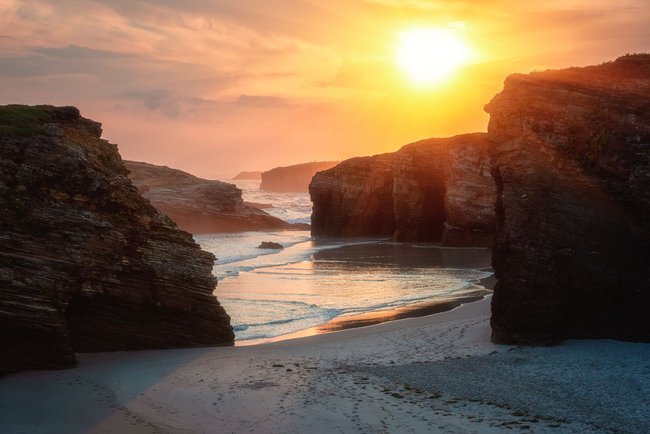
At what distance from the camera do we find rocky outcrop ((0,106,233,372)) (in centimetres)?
1633

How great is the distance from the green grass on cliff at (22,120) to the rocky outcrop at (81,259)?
0.09 ft

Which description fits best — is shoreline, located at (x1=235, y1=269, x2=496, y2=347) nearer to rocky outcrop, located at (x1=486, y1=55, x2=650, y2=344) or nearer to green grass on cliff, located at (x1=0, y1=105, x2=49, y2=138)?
rocky outcrop, located at (x1=486, y1=55, x2=650, y2=344)

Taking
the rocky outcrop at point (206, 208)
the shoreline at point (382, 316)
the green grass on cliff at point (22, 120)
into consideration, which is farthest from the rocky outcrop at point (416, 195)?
the green grass on cliff at point (22, 120)

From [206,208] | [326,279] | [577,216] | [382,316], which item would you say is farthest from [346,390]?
[206,208]

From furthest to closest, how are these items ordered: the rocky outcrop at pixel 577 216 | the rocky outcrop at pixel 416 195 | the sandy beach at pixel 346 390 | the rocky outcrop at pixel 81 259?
the rocky outcrop at pixel 416 195, the rocky outcrop at pixel 577 216, the rocky outcrop at pixel 81 259, the sandy beach at pixel 346 390

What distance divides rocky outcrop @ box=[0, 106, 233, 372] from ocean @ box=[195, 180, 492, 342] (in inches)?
113

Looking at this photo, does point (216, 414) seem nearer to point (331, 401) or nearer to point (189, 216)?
point (331, 401)

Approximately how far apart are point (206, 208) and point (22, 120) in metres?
62.7

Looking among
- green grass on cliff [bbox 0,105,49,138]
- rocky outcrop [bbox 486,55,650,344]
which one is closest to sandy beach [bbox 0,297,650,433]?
rocky outcrop [bbox 486,55,650,344]

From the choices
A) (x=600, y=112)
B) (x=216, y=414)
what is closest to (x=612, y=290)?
(x=600, y=112)

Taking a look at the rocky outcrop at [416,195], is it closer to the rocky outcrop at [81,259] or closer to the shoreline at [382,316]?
the shoreline at [382,316]

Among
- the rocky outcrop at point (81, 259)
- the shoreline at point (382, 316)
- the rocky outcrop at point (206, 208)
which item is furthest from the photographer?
the rocky outcrop at point (206, 208)

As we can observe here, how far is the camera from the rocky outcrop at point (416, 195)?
53.2 metres

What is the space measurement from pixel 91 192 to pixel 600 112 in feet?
45.8
